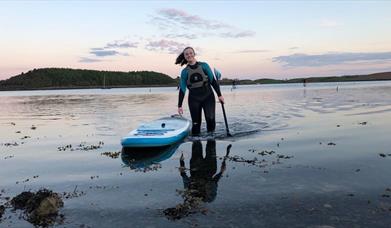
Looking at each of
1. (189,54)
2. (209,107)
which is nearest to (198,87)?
(209,107)

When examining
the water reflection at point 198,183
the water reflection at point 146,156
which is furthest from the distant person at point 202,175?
the water reflection at point 146,156

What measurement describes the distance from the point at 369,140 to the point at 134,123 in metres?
13.6

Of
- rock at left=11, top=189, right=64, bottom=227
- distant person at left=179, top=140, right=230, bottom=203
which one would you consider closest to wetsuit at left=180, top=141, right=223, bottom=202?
distant person at left=179, top=140, right=230, bottom=203

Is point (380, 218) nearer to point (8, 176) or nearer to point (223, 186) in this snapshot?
point (223, 186)

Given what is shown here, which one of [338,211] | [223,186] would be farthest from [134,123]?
[338,211]

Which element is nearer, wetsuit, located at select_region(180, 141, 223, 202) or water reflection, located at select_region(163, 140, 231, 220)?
water reflection, located at select_region(163, 140, 231, 220)

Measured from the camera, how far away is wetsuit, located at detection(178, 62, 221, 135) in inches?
633

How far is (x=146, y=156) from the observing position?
43.8 feet

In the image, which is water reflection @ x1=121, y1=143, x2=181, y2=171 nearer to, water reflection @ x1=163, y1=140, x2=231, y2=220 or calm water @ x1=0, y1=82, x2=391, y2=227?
calm water @ x1=0, y1=82, x2=391, y2=227

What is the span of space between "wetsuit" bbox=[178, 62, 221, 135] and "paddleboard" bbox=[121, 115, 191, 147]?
98cm

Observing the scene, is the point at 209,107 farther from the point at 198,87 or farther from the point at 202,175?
the point at 202,175

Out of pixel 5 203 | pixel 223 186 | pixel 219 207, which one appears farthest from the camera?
pixel 223 186

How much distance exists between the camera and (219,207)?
293 inches

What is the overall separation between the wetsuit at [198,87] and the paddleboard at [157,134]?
98cm
